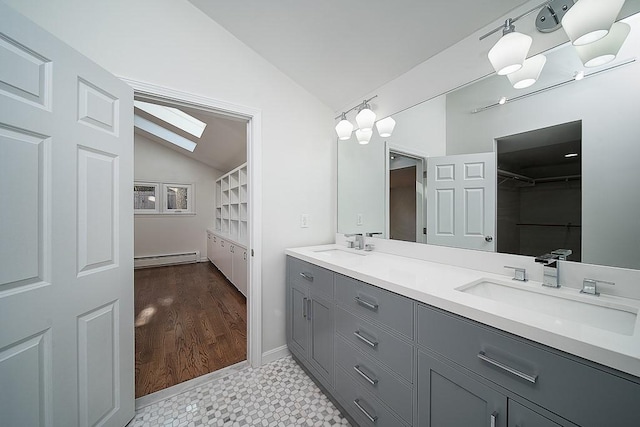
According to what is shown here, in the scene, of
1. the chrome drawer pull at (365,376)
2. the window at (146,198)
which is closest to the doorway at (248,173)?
the chrome drawer pull at (365,376)

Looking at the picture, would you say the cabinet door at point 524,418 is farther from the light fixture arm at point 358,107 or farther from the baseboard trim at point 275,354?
the light fixture arm at point 358,107

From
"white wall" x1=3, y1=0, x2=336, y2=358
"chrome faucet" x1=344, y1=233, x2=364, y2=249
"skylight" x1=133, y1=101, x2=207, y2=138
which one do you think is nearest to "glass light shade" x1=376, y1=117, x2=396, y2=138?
"white wall" x1=3, y1=0, x2=336, y2=358

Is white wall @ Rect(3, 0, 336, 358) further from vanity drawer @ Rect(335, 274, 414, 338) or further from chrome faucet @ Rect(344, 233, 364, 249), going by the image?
vanity drawer @ Rect(335, 274, 414, 338)

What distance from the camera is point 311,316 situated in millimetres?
1642

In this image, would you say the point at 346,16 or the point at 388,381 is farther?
the point at 346,16

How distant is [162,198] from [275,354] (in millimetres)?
5055

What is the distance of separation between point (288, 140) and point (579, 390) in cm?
200

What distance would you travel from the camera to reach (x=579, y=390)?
1.93ft

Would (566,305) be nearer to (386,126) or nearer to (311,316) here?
(311,316)

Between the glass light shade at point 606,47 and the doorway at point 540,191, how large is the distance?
9.2 inches

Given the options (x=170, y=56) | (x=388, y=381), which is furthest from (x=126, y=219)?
(x=388, y=381)

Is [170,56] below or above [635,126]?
above

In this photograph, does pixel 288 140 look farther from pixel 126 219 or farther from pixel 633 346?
pixel 633 346

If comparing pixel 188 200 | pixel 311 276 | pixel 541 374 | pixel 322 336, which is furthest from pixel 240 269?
pixel 188 200
